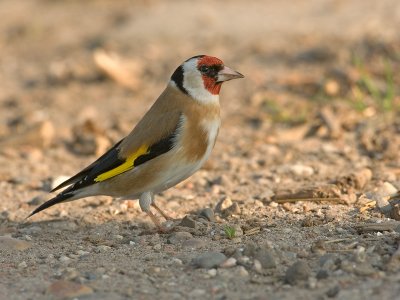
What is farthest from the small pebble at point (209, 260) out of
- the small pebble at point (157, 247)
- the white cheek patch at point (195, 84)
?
the white cheek patch at point (195, 84)

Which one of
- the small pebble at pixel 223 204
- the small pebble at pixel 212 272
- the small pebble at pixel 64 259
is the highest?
the small pebble at pixel 64 259

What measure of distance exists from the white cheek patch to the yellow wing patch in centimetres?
56

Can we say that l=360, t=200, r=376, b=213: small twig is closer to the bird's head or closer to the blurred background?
the blurred background

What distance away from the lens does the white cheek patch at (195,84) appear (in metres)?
5.54

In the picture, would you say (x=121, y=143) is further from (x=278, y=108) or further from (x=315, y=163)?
(x=278, y=108)

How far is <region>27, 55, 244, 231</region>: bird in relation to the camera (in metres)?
5.25

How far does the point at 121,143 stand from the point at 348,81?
352 centimetres

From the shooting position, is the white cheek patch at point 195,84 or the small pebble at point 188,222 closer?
the small pebble at point 188,222

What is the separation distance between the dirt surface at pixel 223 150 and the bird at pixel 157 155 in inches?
11.6

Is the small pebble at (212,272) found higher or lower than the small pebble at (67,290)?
lower

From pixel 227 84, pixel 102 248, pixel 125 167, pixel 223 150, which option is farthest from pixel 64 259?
pixel 227 84

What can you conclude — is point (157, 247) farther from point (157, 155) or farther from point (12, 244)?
point (12, 244)

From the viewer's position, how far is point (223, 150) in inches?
289

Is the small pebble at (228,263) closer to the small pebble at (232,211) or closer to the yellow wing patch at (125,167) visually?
the small pebble at (232,211)
